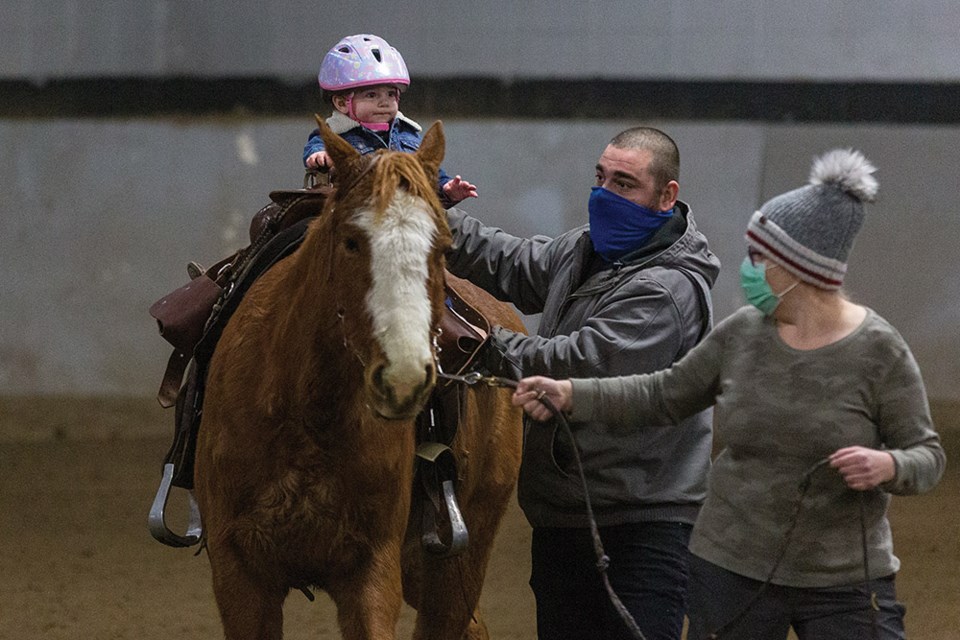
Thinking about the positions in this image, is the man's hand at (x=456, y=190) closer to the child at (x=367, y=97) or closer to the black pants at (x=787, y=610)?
the child at (x=367, y=97)

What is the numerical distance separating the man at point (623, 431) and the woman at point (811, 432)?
669 millimetres

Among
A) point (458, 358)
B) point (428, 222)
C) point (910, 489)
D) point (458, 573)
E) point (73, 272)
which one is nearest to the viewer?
point (910, 489)

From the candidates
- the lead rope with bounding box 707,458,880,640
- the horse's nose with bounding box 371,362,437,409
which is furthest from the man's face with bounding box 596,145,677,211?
the lead rope with bounding box 707,458,880,640

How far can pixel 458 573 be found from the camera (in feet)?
14.3

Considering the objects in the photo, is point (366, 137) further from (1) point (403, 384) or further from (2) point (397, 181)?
(1) point (403, 384)

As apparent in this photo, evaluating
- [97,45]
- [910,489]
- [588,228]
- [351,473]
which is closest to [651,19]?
[97,45]

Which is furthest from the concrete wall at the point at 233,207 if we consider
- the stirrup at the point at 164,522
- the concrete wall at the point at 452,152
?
the stirrup at the point at 164,522

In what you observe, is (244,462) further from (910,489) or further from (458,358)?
(910,489)

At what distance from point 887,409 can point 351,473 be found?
1.31m

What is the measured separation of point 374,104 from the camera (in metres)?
4.07

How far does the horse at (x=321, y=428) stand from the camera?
9.99 ft

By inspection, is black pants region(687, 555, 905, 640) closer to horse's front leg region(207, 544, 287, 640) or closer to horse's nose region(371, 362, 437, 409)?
horse's nose region(371, 362, 437, 409)

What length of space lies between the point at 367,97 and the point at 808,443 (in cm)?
188

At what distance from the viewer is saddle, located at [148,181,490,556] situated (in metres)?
3.71
